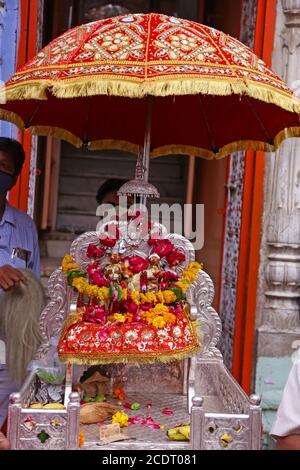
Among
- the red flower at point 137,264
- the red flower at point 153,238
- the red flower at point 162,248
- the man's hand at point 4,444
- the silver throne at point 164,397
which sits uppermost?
the red flower at point 153,238

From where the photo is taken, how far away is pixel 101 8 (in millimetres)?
12289

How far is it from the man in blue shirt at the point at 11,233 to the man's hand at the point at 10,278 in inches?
12.4

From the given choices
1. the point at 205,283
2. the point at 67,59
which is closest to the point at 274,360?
the point at 205,283

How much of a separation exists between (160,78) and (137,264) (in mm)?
986

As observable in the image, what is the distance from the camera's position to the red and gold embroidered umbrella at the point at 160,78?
273cm

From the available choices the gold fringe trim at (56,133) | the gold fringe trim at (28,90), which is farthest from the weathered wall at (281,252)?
the gold fringe trim at (28,90)

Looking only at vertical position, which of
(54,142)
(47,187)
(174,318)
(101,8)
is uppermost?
(101,8)

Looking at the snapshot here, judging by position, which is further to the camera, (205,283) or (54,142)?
(54,142)

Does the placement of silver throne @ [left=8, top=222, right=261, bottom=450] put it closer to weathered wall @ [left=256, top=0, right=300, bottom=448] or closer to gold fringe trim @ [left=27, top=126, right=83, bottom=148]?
gold fringe trim @ [left=27, top=126, right=83, bottom=148]

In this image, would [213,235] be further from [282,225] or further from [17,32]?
[17,32]

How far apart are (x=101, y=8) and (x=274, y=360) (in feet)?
30.6

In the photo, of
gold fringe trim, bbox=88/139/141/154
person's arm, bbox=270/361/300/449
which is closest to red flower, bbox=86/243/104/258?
gold fringe trim, bbox=88/139/141/154

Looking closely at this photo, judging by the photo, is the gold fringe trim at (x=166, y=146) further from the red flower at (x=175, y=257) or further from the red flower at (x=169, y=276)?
the red flower at (x=169, y=276)

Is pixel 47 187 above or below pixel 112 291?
above
